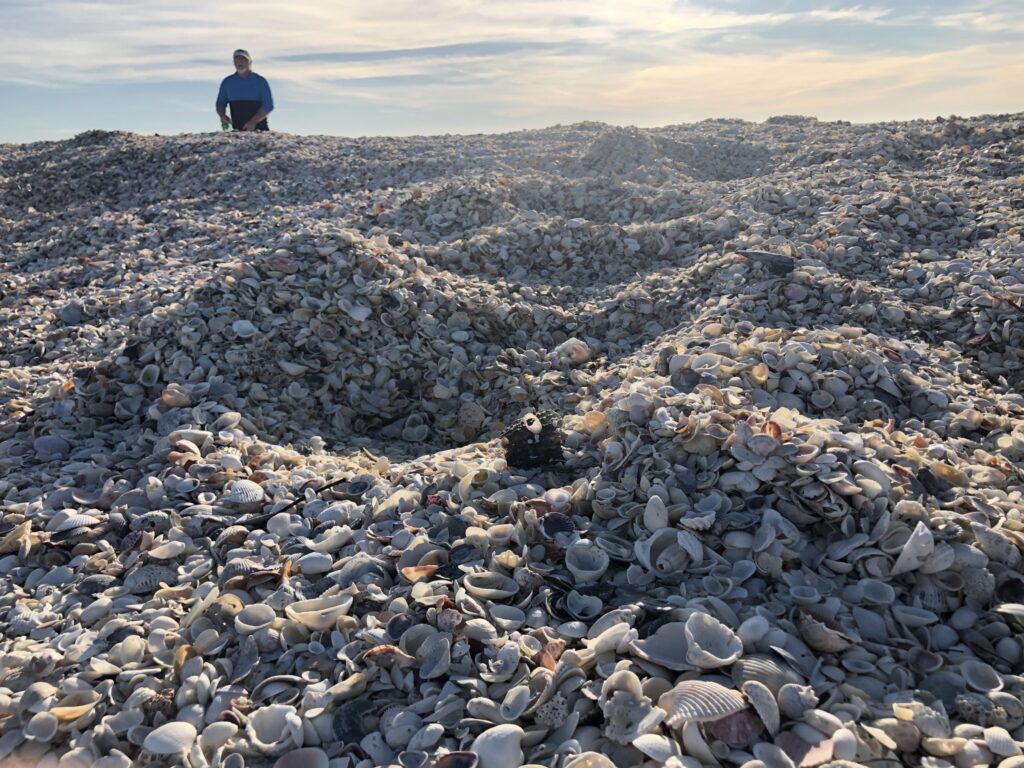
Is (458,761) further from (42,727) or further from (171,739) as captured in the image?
(42,727)

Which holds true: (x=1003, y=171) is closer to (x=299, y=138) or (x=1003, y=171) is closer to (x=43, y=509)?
(x=43, y=509)

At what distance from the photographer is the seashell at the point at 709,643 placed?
88.8 inches

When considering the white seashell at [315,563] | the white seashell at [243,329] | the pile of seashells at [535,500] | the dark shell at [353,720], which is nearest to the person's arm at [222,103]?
the pile of seashells at [535,500]

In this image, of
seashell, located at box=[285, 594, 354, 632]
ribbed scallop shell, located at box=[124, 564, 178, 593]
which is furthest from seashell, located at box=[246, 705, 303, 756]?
ribbed scallop shell, located at box=[124, 564, 178, 593]

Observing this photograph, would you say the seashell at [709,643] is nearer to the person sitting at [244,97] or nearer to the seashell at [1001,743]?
the seashell at [1001,743]

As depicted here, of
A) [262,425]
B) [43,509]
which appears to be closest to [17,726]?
[43,509]

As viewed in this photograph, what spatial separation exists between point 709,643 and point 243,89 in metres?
14.8

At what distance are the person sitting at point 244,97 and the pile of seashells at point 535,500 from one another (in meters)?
7.87

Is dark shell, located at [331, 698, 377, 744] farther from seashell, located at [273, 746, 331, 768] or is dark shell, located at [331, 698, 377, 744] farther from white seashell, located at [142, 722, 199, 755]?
white seashell, located at [142, 722, 199, 755]

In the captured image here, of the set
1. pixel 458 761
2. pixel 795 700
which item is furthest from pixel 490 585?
pixel 795 700

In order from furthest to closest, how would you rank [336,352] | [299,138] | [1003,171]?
[299,138], [1003,171], [336,352]

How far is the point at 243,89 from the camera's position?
14094 mm

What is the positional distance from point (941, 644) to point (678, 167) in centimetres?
1020

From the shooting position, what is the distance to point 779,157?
11.4 metres
